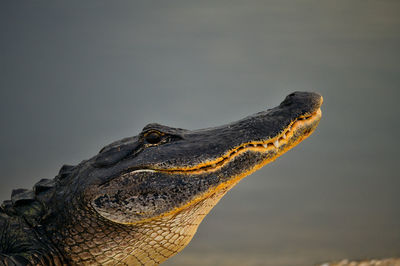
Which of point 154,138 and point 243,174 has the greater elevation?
point 154,138

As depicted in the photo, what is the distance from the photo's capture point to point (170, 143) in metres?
4.42

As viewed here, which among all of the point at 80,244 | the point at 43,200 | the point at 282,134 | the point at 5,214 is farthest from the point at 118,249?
the point at 282,134

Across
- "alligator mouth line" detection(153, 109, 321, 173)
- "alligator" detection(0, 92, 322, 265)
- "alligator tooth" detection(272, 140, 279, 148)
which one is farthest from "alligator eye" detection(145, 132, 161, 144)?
"alligator tooth" detection(272, 140, 279, 148)

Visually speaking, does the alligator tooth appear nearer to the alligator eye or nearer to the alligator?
the alligator

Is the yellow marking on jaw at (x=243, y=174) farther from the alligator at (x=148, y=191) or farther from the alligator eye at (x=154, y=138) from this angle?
the alligator eye at (x=154, y=138)

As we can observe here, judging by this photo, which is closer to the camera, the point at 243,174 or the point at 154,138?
the point at 243,174

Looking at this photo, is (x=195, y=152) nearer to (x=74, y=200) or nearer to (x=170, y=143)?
(x=170, y=143)

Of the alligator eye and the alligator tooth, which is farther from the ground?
the alligator eye

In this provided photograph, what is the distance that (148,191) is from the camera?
4199 millimetres

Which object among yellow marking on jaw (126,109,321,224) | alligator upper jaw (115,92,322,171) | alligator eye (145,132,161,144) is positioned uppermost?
alligator eye (145,132,161,144)

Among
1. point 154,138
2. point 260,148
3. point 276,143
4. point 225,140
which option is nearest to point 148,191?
point 154,138

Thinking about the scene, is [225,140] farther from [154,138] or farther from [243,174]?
[154,138]

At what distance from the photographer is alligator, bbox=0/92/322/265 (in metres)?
4.18

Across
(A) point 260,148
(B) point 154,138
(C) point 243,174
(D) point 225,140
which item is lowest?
(C) point 243,174
